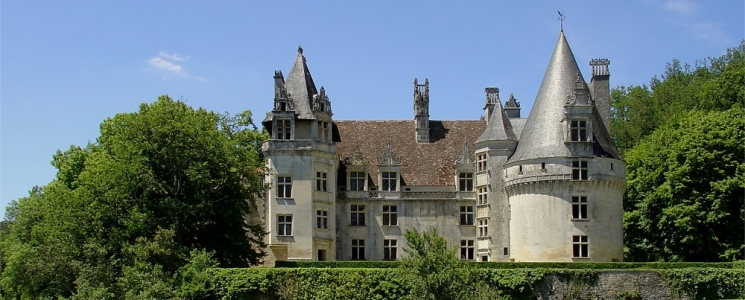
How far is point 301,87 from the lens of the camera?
41.9 meters

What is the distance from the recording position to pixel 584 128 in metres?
39.3

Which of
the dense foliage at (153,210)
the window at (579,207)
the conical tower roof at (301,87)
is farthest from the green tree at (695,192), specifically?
the dense foliage at (153,210)

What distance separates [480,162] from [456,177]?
156 centimetres

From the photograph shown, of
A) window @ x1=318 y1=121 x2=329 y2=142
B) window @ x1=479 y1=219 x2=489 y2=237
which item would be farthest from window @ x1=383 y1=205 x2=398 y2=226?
window @ x1=318 y1=121 x2=329 y2=142

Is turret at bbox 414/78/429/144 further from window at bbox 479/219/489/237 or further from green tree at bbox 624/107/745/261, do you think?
green tree at bbox 624/107/745/261

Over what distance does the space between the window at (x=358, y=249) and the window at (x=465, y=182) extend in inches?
215

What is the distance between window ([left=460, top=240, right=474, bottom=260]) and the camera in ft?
144

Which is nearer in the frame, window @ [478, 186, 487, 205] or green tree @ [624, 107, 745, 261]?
green tree @ [624, 107, 745, 261]

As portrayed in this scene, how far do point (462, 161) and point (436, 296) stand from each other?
14.6m

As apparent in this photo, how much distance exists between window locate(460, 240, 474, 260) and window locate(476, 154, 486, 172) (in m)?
3.57

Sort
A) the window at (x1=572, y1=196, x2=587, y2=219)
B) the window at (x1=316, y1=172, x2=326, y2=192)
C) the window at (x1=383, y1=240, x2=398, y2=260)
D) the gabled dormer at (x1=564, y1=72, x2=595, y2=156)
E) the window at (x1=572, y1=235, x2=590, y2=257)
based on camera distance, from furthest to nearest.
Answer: the window at (x1=383, y1=240, x2=398, y2=260), the window at (x1=316, y1=172, x2=326, y2=192), the gabled dormer at (x1=564, y1=72, x2=595, y2=156), the window at (x1=572, y1=196, x2=587, y2=219), the window at (x1=572, y1=235, x2=590, y2=257)

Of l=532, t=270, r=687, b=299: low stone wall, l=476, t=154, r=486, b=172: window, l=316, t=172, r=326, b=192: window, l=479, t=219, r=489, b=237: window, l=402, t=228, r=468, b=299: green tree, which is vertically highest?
l=476, t=154, r=486, b=172: window

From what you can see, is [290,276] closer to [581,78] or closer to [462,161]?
[462,161]

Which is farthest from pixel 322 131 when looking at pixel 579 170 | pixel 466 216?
pixel 579 170
